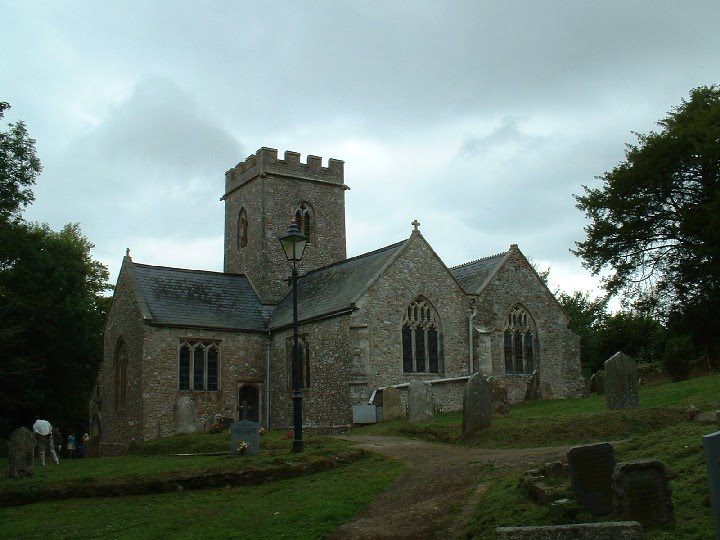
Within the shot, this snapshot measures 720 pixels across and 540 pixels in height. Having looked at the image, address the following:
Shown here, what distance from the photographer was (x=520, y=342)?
32.8 meters

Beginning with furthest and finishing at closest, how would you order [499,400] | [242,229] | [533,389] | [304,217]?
[242,229]
[304,217]
[533,389]
[499,400]

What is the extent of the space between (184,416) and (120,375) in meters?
6.61

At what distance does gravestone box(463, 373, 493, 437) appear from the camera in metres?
17.9

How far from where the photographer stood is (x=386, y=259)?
2973 cm

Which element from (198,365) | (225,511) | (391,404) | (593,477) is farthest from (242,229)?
(593,477)

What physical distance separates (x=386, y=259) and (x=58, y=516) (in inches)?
699

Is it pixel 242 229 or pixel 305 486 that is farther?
pixel 242 229

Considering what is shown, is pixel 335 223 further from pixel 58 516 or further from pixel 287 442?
pixel 58 516

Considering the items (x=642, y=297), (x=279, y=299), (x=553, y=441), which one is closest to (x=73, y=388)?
(x=279, y=299)

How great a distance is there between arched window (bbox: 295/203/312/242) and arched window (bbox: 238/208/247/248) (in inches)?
113

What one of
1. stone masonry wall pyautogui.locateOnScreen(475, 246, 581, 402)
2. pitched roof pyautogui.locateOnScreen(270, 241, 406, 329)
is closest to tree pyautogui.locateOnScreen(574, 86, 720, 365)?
stone masonry wall pyautogui.locateOnScreen(475, 246, 581, 402)

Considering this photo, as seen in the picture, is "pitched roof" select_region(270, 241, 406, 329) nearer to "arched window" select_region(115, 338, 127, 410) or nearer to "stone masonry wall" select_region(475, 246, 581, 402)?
"stone masonry wall" select_region(475, 246, 581, 402)

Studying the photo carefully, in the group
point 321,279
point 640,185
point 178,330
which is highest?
point 640,185

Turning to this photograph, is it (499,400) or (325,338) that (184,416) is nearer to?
(325,338)
